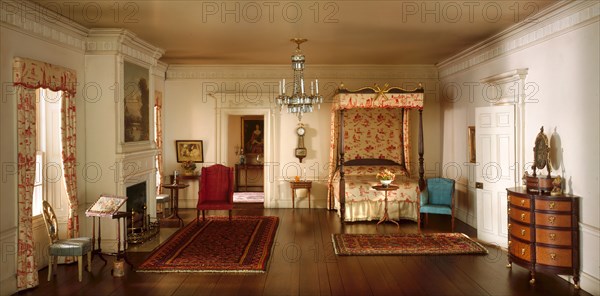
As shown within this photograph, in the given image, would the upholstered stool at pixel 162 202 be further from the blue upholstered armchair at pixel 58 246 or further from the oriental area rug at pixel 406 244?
the oriental area rug at pixel 406 244

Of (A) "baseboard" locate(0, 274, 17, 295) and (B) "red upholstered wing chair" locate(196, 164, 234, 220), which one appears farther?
(B) "red upholstered wing chair" locate(196, 164, 234, 220)

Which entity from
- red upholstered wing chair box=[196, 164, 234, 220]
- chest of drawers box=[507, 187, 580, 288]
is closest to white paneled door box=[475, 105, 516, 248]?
chest of drawers box=[507, 187, 580, 288]

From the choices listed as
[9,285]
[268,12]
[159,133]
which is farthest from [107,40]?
[159,133]

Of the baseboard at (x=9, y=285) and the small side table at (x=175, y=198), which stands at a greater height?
the small side table at (x=175, y=198)

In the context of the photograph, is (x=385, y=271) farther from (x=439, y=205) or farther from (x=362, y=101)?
(x=362, y=101)

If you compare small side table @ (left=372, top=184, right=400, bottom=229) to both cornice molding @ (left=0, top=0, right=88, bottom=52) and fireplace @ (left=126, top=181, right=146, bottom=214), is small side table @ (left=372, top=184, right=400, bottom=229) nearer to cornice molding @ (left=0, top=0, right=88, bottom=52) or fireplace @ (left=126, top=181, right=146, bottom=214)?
fireplace @ (left=126, top=181, right=146, bottom=214)

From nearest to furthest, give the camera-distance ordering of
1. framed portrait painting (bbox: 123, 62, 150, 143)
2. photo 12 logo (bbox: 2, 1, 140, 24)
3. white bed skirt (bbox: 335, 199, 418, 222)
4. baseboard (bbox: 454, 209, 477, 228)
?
photo 12 logo (bbox: 2, 1, 140, 24) → framed portrait painting (bbox: 123, 62, 150, 143) → baseboard (bbox: 454, 209, 477, 228) → white bed skirt (bbox: 335, 199, 418, 222)

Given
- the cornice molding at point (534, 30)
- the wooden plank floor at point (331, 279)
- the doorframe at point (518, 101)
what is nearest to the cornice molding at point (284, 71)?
the cornice molding at point (534, 30)

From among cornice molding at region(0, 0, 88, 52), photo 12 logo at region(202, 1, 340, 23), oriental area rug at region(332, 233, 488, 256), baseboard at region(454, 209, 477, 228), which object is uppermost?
photo 12 logo at region(202, 1, 340, 23)
